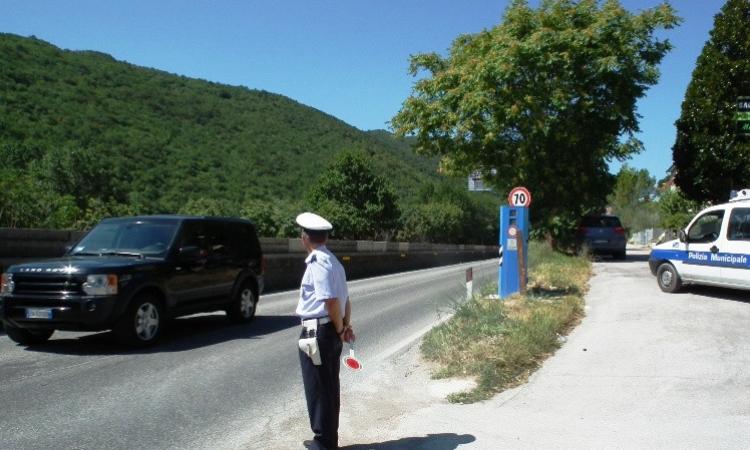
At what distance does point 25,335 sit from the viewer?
938 cm

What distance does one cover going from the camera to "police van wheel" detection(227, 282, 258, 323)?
11.7m

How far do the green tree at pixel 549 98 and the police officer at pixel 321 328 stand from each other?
9.84 meters

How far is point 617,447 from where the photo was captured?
204 inches

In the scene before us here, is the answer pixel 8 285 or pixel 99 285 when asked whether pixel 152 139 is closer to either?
pixel 8 285

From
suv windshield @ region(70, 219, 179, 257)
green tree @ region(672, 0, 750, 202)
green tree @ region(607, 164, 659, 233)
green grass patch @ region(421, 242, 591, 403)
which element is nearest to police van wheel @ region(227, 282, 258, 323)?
suv windshield @ region(70, 219, 179, 257)

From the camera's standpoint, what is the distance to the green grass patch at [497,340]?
281 inches

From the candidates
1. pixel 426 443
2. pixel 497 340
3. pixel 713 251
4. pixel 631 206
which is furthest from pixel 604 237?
pixel 631 206

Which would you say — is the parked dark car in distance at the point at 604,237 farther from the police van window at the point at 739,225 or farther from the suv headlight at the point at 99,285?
the suv headlight at the point at 99,285

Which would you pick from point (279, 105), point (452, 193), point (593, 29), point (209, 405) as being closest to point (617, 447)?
point (209, 405)

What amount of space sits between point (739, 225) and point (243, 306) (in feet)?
27.5

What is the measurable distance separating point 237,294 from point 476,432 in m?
6.88

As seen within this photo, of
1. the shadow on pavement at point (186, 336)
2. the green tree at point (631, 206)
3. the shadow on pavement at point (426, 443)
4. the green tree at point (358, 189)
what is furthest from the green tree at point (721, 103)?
the green tree at point (631, 206)

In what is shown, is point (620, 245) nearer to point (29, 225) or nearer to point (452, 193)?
point (29, 225)

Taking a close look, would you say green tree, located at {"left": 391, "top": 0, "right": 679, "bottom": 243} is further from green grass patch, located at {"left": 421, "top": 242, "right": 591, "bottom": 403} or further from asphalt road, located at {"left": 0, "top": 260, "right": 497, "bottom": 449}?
asphalt road, located at {"left": 0, "top": 260, "right": 497, "bottom": 449}
